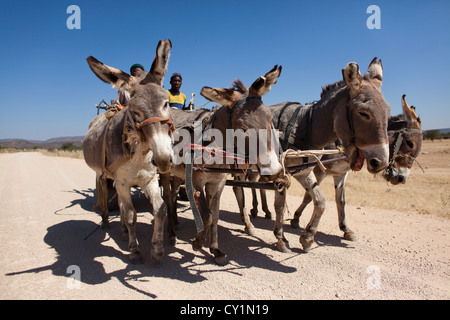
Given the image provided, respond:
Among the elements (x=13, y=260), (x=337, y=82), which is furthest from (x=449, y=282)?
(x=13, y=260)

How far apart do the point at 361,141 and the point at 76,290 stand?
4.03 m

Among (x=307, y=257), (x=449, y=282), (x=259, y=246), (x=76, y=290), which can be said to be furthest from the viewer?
(x=259, y=246)

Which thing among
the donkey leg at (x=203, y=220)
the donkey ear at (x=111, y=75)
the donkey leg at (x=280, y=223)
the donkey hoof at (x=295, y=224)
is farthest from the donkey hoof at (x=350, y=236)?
the donkey ear at (x=111, y=75)

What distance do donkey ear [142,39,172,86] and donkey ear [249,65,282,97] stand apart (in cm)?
112

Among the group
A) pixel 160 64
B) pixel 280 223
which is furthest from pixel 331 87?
pixel 160 64

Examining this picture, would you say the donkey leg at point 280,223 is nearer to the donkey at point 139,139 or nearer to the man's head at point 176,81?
the donkey at point 139,139

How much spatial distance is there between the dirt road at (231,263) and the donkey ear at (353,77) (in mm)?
2556

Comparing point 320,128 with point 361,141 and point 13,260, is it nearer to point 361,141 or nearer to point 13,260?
point 361,141

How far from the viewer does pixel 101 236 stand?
468cm

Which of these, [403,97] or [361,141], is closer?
[361,141]

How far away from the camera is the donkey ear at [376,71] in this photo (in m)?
3.66

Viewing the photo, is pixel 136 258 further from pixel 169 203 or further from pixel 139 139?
pixel 139 139

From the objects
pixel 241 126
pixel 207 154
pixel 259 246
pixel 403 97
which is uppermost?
pixel 403 97
